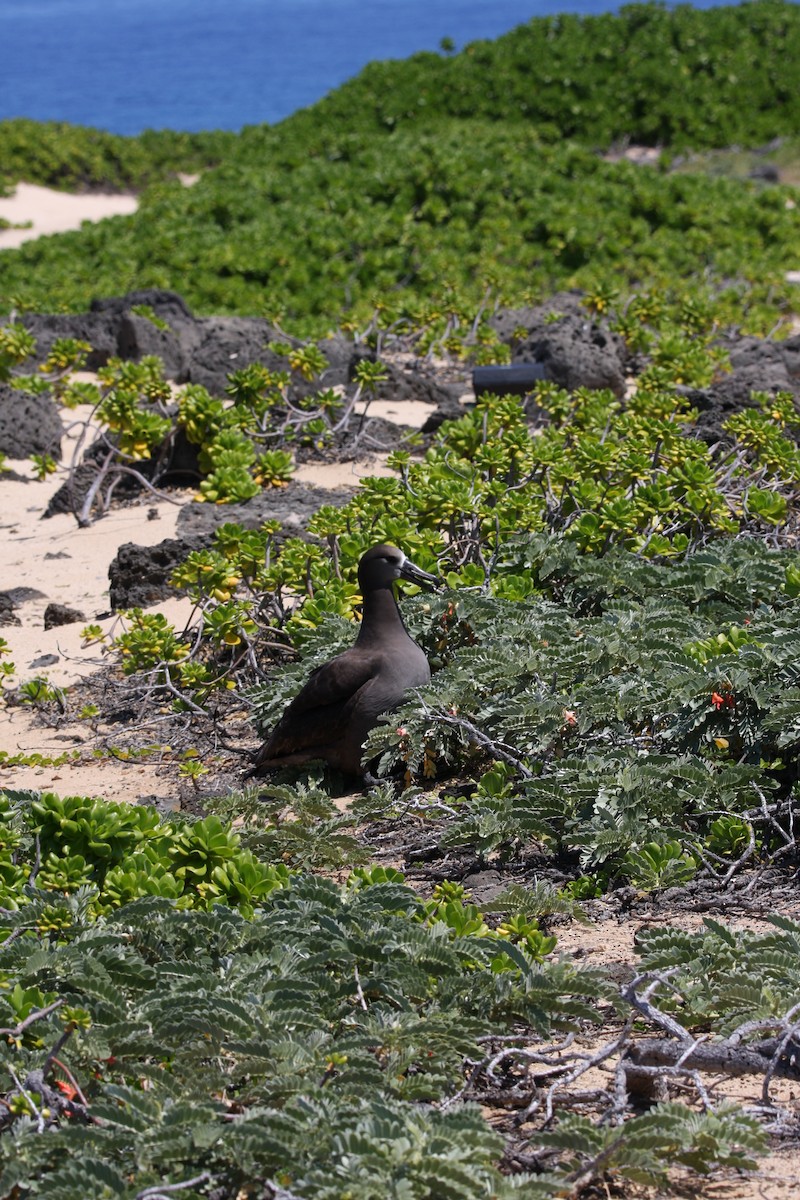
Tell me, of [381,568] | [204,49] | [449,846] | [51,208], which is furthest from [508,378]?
[204,49]

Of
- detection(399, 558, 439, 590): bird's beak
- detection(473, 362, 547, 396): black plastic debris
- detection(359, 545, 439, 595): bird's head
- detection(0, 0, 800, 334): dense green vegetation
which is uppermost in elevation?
detection(0, 0, 800, 334): dense green vegetation

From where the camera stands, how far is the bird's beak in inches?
240

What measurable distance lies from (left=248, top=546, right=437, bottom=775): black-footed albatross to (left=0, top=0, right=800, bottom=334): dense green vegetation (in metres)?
6.55

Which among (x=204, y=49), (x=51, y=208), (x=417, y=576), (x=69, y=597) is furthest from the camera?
(x=204, y=49)

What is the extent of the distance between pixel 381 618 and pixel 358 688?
1.04 feet

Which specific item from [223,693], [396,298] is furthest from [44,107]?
[223,693]

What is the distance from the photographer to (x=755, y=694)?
15.6 ft

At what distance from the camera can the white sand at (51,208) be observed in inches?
918

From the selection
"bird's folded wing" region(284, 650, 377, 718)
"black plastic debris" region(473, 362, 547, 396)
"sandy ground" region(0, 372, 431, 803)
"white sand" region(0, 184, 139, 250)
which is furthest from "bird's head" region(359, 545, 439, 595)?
"white sand" region(0, 184, 139, 250)

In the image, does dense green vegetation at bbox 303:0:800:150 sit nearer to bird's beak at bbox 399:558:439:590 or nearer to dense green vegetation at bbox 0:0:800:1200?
dense green vegetation at bbox 0:0:800:1200

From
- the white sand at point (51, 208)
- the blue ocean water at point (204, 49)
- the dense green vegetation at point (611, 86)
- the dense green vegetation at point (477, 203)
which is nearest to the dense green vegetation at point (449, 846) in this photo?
the dense green vegetation at point (477, 203)

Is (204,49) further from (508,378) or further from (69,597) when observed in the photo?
(69,597)

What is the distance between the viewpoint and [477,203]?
56.1 ft

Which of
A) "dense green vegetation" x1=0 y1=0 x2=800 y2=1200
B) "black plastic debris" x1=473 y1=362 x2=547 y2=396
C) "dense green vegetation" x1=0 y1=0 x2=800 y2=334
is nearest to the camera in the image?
"dense green vegetation" x1=0 y1=0 x2=800 y2=1200
